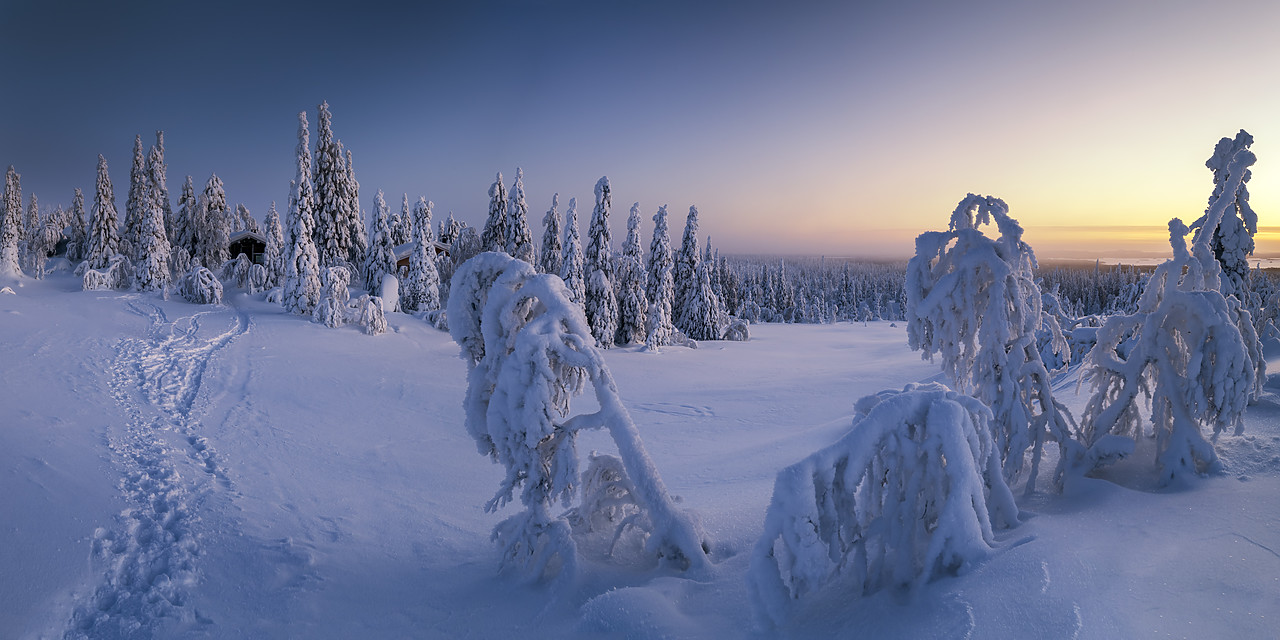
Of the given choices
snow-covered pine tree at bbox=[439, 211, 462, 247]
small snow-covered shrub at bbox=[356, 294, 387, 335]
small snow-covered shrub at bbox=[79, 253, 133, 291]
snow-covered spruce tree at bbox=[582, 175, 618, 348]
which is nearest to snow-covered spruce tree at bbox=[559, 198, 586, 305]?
snow-covered spruce tree at bbox=[582, 175, 618, 348]

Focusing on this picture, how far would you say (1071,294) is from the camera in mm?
128250

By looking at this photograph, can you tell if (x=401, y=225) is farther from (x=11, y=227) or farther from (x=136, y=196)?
(x=11, y=227)

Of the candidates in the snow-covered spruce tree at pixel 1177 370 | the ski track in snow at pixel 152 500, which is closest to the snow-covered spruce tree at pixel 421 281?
the ski track in snow at pixel 152 500

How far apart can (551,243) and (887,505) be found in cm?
3096

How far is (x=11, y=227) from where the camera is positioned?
36969 millimetres

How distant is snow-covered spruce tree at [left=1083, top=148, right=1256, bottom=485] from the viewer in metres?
5.67

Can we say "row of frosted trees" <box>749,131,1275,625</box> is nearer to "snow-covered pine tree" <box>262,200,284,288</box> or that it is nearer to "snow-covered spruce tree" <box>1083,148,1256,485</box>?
"snow-covered spruce tree" <box>1083,148,1256,485</box>

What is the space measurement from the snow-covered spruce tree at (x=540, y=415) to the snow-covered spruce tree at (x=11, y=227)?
42803 mm

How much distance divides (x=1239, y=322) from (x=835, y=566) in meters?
6.48

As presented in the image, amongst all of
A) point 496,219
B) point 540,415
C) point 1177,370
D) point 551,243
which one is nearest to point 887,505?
point 540,415

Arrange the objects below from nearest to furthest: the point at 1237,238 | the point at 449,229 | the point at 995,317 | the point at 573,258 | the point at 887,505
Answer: the point at 887,505 < the point at 995,317 < the point at 1237,238 < the point at 573,258 < the point at 449,229

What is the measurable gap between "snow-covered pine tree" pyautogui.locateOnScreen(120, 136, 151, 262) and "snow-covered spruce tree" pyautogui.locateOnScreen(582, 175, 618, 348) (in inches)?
1271

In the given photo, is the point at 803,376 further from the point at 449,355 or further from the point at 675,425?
the point at 449,355

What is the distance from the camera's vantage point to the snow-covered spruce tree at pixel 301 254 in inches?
971
